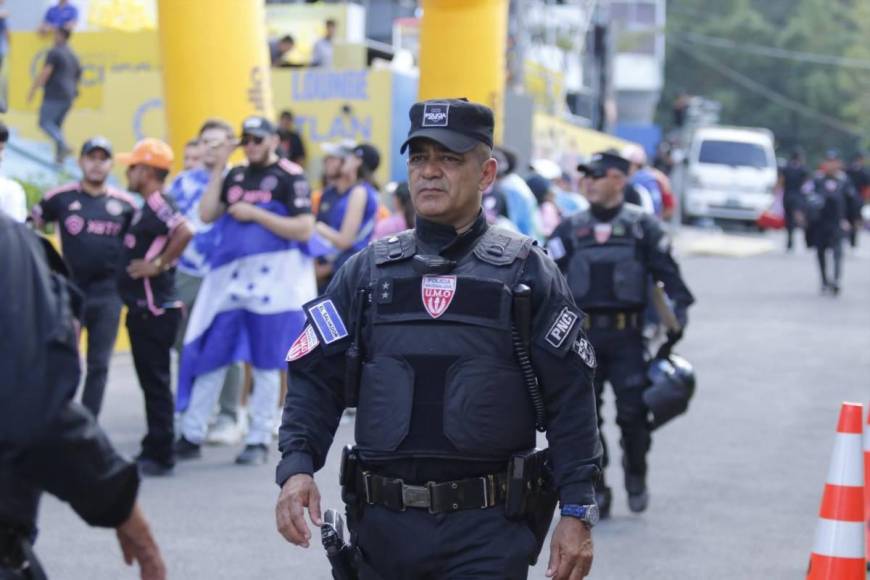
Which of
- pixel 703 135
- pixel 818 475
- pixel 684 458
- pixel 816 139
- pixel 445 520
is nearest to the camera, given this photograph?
pixel 445 520

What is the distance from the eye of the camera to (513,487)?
468 cm

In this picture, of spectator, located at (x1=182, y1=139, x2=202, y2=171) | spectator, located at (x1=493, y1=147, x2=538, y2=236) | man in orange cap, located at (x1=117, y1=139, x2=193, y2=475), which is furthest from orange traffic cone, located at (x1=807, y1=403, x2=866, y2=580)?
spectator, located at (x1=493, y1=147, x2=538, y2=236)

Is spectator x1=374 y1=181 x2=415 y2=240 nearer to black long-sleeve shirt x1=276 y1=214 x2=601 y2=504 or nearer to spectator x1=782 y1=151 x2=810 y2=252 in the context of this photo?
black long-sleeve shirt x1=276 y1=214 x2=601 y2=504

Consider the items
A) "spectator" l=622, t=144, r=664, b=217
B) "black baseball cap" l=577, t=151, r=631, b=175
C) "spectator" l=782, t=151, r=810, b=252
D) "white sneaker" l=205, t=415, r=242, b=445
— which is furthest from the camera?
"spectator" l=782, t=151, r=810, b=252

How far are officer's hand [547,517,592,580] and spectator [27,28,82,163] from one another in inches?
690

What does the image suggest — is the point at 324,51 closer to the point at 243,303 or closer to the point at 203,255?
the point at 203,255

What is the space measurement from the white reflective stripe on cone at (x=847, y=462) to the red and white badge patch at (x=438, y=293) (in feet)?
7.45

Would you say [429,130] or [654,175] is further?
[654,175]

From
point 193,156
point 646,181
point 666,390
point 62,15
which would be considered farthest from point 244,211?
point 62,15

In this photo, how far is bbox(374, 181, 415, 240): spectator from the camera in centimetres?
1191

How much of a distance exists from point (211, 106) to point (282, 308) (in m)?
3.04

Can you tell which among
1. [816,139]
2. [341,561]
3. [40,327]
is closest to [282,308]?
[341,561]

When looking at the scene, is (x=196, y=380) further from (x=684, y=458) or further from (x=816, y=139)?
(x=816, y=139)

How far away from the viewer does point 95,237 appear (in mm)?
10234
